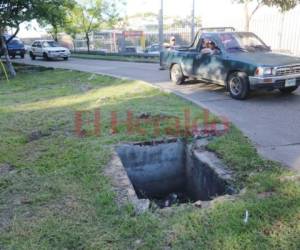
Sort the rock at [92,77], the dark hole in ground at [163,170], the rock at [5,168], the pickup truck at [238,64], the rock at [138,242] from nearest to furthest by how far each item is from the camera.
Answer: the rock at [138,242]
the rock at [5,168]
the dark hole in ground at [163,170]
the pickup truck at [238,64]
the rock at [92,77]

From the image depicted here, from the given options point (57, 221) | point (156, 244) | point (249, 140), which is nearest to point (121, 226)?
point (156, 244)

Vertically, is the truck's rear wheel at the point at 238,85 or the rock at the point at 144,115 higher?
the truck's rear wheel at the point at 238,85

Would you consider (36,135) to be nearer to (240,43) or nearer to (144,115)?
(144,115)

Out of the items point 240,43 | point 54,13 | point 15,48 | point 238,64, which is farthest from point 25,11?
point 15,48

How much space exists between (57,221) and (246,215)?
71.2 inches

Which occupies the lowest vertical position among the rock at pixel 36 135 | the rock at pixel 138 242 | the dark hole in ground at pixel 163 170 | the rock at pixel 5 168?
the dark hole in ground at pixel 163 170

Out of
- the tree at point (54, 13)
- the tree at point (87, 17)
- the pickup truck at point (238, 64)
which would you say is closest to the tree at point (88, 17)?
the tree at point (87, 17)

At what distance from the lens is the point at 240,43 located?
9.13m

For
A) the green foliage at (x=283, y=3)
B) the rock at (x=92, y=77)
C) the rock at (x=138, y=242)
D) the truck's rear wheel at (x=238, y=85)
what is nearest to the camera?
the rock at (x=138, y=242)

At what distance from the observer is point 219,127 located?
6059 millimetres

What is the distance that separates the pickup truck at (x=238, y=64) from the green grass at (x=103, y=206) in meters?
2.69

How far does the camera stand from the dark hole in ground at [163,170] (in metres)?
5.12

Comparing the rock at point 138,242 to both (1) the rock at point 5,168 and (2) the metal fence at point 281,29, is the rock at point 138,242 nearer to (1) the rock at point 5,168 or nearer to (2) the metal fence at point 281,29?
(1) the rock at point 5,168

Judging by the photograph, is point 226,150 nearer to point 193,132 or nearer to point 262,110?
point 193,132
